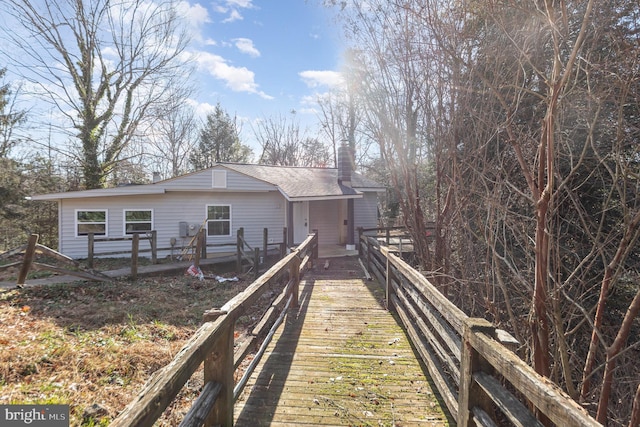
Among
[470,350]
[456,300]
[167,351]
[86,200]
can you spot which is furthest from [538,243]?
[86,200]

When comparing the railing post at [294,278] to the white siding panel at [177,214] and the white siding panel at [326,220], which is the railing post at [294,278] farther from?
the white siding panel at [326,220]

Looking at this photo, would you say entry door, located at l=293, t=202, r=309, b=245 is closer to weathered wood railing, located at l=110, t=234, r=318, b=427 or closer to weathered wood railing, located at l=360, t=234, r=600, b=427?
weathered wood railing, located at l=360, t=234, r=600, b=427

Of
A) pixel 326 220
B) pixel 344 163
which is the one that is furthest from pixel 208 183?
pixel 344 163

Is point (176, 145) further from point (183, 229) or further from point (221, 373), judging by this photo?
point (221, 373)

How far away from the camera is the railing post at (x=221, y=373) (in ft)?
6.82

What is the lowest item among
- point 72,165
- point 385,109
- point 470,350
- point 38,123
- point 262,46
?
point 470,350

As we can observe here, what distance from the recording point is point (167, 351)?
15.5ft

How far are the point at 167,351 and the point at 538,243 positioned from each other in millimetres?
5057

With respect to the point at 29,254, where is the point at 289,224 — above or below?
above

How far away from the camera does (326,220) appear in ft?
50.5

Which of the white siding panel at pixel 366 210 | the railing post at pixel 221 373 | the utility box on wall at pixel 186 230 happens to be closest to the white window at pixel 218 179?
the utility box on wall at pixel 186 230

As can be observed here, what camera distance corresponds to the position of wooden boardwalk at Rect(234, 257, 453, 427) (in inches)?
102

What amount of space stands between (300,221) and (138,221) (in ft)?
21.8

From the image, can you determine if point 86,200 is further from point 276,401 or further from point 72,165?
point 276,401
